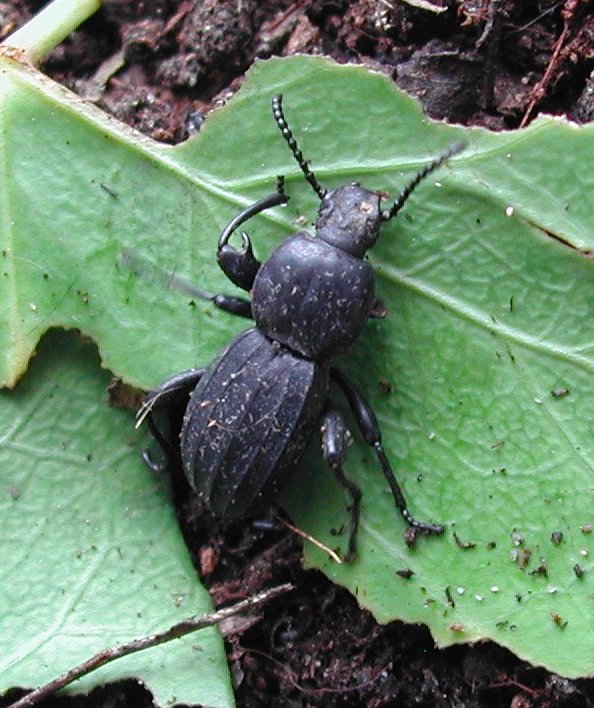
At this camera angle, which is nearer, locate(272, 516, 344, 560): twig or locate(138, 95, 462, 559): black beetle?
locate(138, 95, 462, 559): black beetle

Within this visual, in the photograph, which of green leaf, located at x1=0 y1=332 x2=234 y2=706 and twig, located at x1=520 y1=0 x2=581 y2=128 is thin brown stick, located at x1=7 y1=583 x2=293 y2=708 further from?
twig, located at x1=520 y1=0 x2=581 y2=128

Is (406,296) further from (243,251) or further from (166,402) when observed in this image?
(166,402)

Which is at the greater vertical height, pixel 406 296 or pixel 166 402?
pixel 406 296

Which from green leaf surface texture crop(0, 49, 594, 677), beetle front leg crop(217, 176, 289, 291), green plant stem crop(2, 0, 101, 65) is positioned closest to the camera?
green leaf surface texture crop(0, 49, 594, 677)

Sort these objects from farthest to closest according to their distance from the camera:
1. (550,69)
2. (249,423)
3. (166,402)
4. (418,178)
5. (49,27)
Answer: (49,27) → (166,402) → (550,69) → (249,423) → (418,178)

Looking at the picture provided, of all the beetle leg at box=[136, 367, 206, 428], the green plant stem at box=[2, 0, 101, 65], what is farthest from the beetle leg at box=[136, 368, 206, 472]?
the green plant stem at box=[2, 0, 101, 65]

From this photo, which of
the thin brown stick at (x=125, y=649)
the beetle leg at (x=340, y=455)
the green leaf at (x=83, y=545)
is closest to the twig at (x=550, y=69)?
the beetle leg at (x=340, y=455)

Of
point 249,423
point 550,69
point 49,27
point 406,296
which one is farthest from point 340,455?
point 49,27
